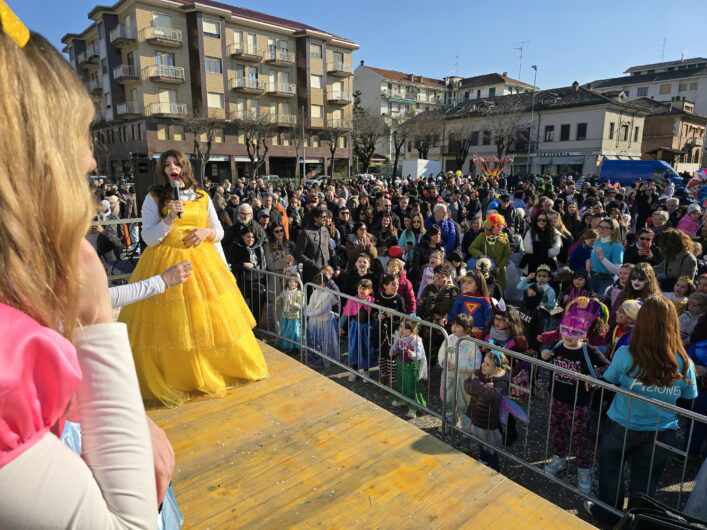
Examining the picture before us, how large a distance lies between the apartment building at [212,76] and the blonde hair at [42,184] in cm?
3850

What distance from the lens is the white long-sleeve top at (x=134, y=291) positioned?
2.03 metres

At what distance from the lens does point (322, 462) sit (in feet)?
8.91

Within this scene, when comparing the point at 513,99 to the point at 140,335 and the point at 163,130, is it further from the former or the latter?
the point at 140,335

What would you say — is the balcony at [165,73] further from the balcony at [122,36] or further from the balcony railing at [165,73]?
the balcony at [122,36]

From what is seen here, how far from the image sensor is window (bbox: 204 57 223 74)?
39.3 meters

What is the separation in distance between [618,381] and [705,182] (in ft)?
57.3

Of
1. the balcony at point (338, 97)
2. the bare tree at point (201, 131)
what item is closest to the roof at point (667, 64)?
the balcony at point (338, 97)

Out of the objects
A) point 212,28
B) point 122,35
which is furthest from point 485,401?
point 212,28

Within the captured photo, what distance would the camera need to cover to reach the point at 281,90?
44.5m

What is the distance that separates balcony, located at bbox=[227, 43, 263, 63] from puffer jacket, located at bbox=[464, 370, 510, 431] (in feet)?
141

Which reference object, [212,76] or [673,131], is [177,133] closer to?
[212,76]

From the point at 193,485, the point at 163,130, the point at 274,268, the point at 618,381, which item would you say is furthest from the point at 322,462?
the point at 163,130

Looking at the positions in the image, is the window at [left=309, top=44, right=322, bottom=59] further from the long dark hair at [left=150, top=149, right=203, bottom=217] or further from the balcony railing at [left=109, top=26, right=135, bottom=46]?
the long dark hair at [left=150, top=149, right=203, bottom=217]

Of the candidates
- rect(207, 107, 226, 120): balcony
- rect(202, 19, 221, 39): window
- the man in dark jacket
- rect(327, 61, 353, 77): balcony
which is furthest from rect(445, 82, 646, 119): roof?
the man in dark jacket
